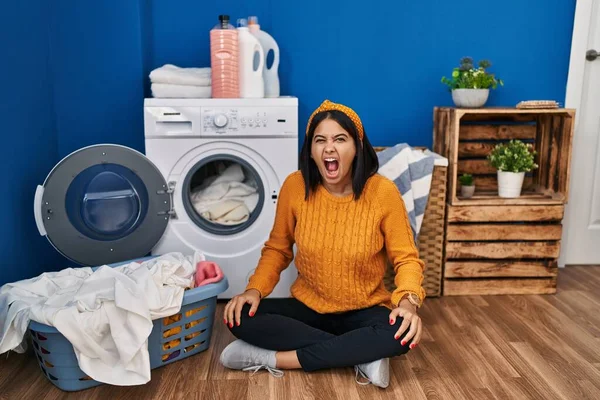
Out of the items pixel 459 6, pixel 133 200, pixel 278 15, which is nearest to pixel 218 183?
pixel 133 200

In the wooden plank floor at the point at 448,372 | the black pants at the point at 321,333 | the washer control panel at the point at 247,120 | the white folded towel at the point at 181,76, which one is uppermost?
the white folded towel at the point at 181,76

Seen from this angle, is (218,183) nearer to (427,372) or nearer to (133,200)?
(133,200)

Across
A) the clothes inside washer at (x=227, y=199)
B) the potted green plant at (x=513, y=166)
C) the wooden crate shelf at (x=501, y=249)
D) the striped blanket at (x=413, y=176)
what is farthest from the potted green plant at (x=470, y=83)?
the clothes inside washer at (x=227, y=199)

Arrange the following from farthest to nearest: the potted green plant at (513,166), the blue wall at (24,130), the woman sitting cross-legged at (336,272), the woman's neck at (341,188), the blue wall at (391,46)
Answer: the blue wall at (391,46) → the potted green plant at (513,166) → the blue wall at (24,130) → the woman's neck at (341,188) → the woman sitting cross-legged at (336,272)

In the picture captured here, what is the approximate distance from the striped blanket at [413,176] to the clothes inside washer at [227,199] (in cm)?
54

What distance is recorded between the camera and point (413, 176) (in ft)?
7.93

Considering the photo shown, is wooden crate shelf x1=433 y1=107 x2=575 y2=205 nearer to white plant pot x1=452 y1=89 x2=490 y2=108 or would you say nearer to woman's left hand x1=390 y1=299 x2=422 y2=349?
white plant pot x1=452 y1=89 x2=490 y2=108

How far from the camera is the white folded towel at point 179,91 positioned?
95.7 inches

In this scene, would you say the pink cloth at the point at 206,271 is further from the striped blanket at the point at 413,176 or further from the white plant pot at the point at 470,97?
the white plant pot at the point at 470,97

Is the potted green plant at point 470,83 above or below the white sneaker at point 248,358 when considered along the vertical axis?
above

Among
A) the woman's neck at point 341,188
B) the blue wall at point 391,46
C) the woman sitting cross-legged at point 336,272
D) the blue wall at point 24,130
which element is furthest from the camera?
the blue wall at point 391,46

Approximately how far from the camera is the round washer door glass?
239cm

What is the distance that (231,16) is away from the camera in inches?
108

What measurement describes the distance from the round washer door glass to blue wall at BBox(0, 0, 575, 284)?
1.41 feet
